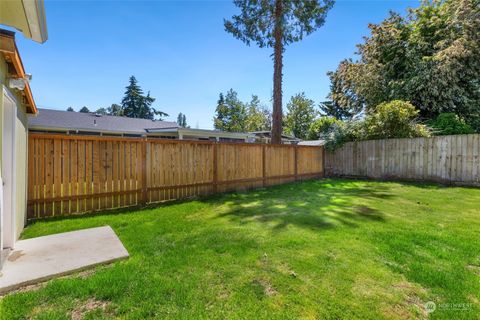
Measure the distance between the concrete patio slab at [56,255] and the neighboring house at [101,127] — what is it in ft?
43.2

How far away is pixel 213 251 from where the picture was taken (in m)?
3.13

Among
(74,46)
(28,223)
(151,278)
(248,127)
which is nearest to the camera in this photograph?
(151,278)

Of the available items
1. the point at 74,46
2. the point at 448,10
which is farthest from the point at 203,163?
the point at 448,10

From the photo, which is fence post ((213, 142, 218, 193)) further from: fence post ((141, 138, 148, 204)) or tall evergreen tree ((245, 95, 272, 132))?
tall evergreen tree ((245, 95, 272, 132))

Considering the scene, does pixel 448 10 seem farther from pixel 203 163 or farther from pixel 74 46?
pixel 74 46

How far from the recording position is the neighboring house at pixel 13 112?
2291mm

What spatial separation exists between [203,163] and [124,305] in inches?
198

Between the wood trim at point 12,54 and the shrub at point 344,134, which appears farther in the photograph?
the shrub at point 344,134

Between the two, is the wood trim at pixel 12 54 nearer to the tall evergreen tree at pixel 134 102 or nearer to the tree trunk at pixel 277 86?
the tree trunk at pixel 277 86

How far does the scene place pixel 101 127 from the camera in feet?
54.3

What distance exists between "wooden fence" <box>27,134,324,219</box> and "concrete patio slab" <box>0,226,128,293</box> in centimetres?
133

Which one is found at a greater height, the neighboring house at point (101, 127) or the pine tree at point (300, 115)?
the pine tree at point (300, 115)

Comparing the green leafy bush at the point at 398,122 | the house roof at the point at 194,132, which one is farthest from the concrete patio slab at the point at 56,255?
the house roof at the point at 194,132

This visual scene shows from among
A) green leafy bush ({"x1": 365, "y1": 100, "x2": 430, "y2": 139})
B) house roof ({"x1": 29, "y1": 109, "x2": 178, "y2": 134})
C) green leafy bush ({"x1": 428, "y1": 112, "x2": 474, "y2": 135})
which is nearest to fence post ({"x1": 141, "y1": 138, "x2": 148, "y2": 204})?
green leafy bush ({"x1": 365, "y1": 100, "x2": 430, "y2": 139})
